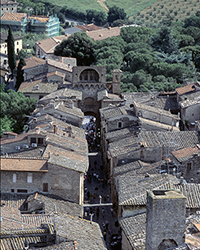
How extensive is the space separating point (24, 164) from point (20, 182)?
1303mm

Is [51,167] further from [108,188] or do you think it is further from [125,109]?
[125,109]

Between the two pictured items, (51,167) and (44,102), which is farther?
(44,102)

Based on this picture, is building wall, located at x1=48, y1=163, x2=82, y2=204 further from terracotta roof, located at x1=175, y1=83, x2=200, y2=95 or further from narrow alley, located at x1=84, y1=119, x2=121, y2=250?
terracotta roof, located at x1=175, y1=83, x2=200, y2=95

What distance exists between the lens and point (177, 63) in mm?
80250

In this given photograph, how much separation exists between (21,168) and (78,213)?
5.17 metres

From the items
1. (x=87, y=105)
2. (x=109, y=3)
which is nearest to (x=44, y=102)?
(x=87, y=105)

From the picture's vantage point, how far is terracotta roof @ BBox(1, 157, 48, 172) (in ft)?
138

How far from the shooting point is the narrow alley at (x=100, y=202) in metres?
40.7

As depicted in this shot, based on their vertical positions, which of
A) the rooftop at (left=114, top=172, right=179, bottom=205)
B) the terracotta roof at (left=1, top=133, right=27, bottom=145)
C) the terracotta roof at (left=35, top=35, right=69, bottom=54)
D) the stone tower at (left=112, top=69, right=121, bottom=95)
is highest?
the terracotta roof at (left=35, top=35, right=69, bottom=54)

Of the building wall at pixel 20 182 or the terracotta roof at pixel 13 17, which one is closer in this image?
the building wall at pixel 20 182

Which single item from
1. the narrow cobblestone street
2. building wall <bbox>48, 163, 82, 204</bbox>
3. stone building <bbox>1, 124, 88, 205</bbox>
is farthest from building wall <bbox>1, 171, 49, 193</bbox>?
the narrow cobblestone street

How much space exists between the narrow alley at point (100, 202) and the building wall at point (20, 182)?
431 centimetres

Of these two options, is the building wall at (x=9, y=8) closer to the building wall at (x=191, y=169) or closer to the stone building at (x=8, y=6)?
the stone building at (x=8, y=6)

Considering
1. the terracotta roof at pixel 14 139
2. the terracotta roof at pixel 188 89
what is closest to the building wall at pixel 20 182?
the terracotta roof at pixel 14 139
